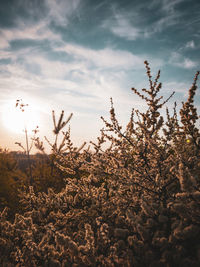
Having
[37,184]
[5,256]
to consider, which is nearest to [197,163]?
[5,256]

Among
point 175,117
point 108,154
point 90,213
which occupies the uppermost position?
point 175,117

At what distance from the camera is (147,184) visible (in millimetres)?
2518

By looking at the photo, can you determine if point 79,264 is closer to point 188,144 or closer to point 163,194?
point 163,194

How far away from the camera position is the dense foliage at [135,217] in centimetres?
125

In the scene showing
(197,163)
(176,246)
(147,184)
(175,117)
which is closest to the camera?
(176,246)

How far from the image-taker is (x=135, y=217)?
1.44m

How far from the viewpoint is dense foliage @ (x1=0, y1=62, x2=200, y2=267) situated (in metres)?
1.25

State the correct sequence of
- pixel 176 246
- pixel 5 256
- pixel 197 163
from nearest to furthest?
pixel 176 246 < pixel 5 256 < pixel 197 163

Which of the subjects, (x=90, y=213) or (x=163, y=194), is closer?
(x=163, y=194)

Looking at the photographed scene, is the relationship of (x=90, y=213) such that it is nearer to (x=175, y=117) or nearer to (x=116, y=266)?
(x=116, y=266)

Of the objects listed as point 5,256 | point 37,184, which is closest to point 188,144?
point 5,256

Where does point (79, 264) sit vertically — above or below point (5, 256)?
above

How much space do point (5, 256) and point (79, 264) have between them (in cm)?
119

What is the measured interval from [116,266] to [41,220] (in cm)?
173
